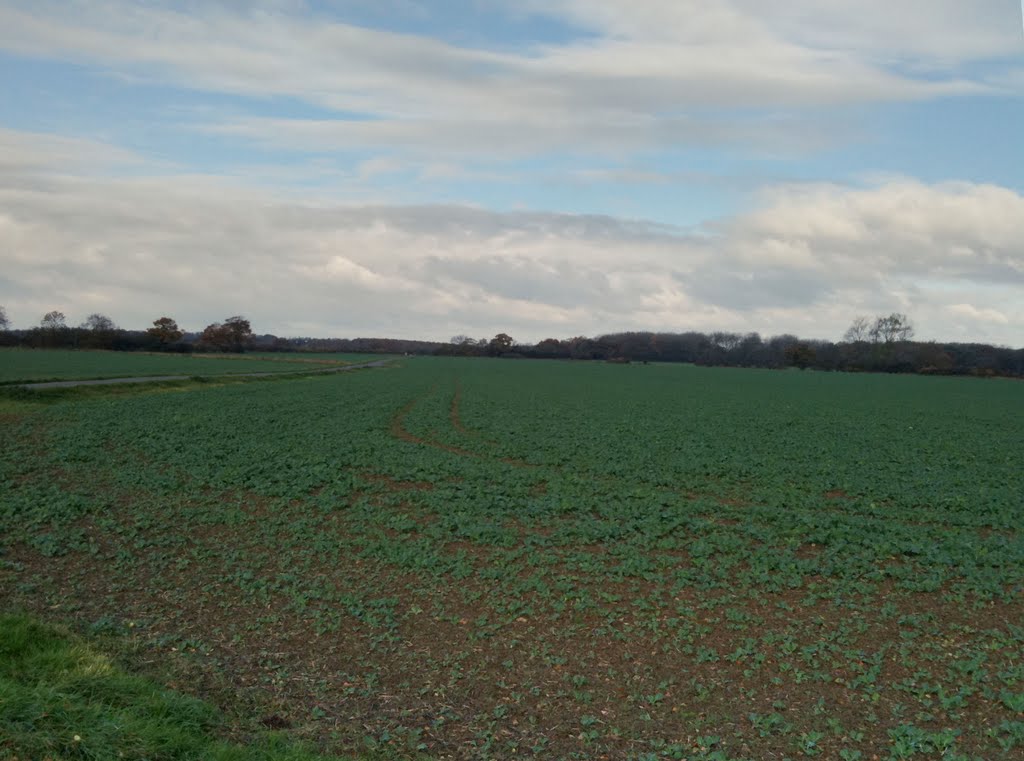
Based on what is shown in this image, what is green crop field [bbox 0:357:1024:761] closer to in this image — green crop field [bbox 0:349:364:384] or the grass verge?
the grass verge

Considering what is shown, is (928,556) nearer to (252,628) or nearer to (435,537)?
(435,537)

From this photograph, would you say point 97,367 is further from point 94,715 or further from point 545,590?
point 94,715

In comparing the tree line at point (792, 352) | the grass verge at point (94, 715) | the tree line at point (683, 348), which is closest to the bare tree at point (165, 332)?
the tree line at point (683, 348)

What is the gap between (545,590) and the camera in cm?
1182

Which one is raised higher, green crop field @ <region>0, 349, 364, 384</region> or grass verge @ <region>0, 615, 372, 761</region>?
green crop field @ <region>0, 349, 364, 384</region>

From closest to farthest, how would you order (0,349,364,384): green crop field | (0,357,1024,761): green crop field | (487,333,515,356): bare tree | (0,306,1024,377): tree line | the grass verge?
1. the grass verge
2. (0,357,1024,761): green crop field
3. (0,349,364,384): green crop field
4. (0,306,1024,377): tree line
5. (487,333,515,356): bare tree

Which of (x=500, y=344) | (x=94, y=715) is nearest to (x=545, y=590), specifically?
(x=94, y=715)

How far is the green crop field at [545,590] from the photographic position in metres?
8.34

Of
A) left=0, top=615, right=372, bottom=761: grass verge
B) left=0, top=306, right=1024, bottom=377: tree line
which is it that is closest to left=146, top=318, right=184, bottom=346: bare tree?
left=0, top=306, right=1024, bottom=377: tree line

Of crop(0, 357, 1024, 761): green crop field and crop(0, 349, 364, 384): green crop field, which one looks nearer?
crop(0, 357, 1024, 761): green crop field

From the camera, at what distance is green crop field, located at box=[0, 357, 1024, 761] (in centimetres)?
834

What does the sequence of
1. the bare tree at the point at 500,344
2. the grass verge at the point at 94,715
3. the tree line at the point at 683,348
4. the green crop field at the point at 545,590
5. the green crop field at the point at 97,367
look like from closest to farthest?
1. the grass verge at the point at 94,715
2. the green crop field at the point at 545,590
3. the green crop field at the point at 97,367
4. the tree line at the point at 683,348
5. the bare tree at the point at 500,344

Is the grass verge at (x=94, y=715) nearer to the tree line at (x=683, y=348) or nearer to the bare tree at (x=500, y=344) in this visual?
the tree line at (x=683, y=348)

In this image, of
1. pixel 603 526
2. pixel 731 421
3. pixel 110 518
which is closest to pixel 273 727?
pixel 603 526
